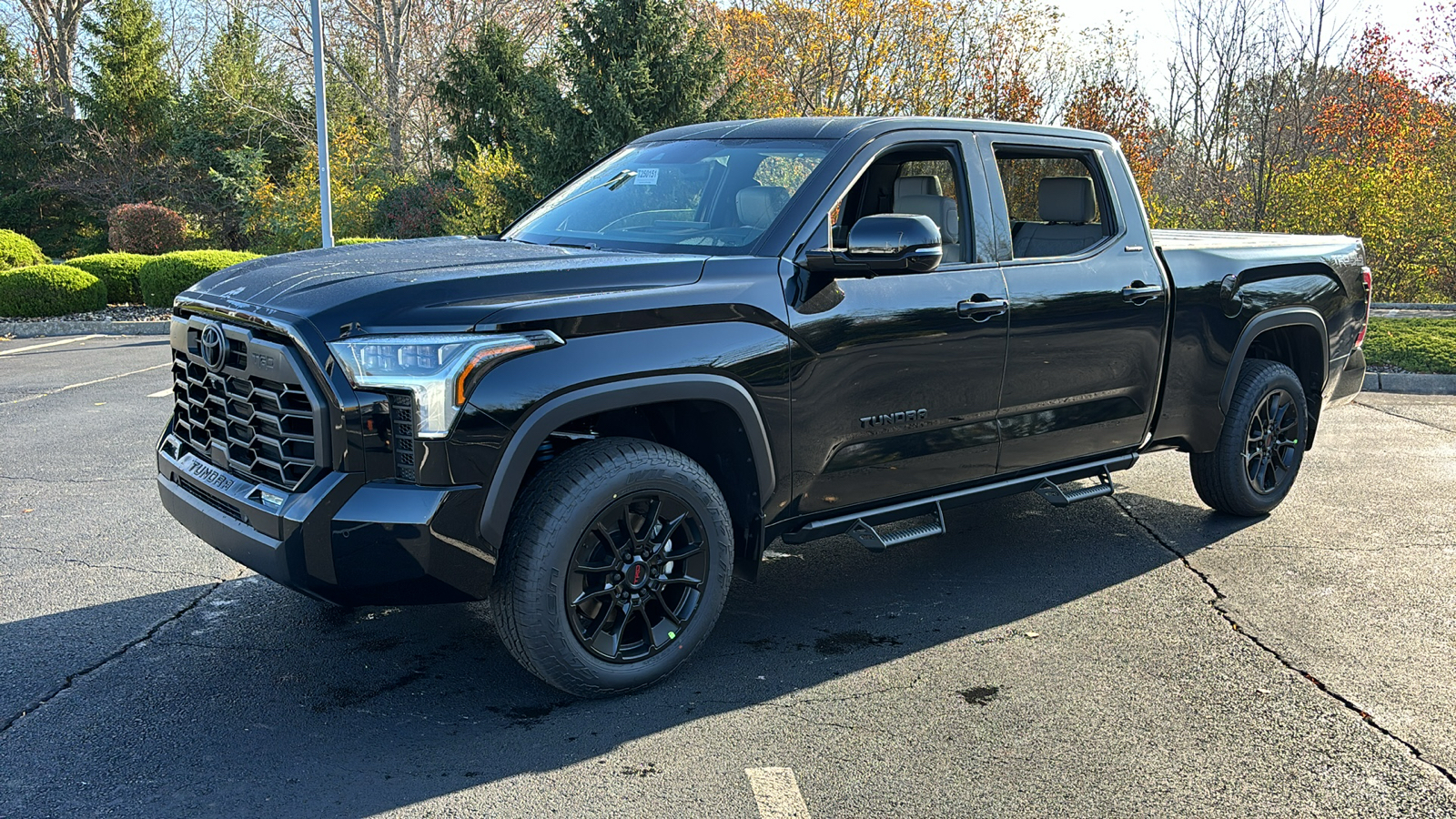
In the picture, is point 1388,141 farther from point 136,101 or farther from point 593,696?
point 136,101

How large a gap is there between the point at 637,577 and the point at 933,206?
7.16 ft

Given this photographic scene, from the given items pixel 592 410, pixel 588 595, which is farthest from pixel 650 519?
pixel 592 410

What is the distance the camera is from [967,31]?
23750mm

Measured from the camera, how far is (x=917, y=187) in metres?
5.10

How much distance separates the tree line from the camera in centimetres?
1861

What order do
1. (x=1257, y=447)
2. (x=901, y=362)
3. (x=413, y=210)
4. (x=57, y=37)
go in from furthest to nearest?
(x=57, y=37), (x=413, y=210), (x=1257, y=447), (x=901, y=362)

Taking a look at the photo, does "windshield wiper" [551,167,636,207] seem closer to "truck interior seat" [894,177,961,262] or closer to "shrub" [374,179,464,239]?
"truck interior seat" [894,177,961,262]

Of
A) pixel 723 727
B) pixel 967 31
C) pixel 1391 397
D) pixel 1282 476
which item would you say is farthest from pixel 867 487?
pixel 967 31

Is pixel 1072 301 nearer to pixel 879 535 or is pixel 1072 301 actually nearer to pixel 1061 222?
pixel 1061 222

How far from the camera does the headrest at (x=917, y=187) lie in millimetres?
5021

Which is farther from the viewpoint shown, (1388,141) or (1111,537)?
(1388,141)

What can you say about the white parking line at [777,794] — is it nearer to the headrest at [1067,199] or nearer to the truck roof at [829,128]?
the truck roof at [829,128]

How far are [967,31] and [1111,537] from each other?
65.6 ft

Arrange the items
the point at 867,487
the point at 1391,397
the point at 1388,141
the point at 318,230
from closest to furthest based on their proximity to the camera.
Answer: the point at 867,487
the point at 1391,397
the point at 1388,141
the point at 318,230
